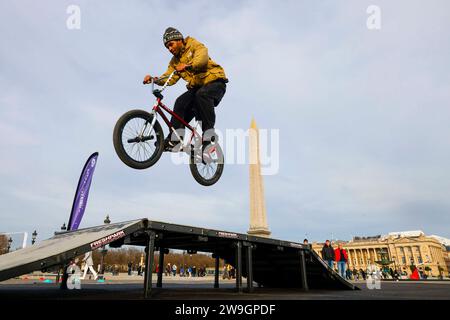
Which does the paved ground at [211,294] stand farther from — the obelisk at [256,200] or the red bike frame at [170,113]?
the obelisk at [256,200]

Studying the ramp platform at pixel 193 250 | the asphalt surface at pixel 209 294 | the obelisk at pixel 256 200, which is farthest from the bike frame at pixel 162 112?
the obelisk at pixel 256 200

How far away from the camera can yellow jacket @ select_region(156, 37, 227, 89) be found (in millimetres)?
6808

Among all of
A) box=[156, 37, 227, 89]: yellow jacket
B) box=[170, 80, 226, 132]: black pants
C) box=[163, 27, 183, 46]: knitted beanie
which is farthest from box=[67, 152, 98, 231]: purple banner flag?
box=[163, 27, 183, 46]: knitted beanie

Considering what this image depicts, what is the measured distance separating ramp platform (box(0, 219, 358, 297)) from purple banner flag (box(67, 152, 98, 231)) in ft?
21.4

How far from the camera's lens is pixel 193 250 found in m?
10.2

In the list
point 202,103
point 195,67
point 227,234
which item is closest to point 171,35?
point 195,67

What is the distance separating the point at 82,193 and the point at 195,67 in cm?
1126

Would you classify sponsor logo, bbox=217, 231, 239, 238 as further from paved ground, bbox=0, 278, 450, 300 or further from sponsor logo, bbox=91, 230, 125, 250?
sponsor logo, bbox=91, 230, 125, 250

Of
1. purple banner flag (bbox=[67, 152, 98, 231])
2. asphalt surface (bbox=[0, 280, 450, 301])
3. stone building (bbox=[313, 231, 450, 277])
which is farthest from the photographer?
stone building (bbox=[313, 231, 450, 277])

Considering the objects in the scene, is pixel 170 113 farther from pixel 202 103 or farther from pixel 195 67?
pixel 195 67
